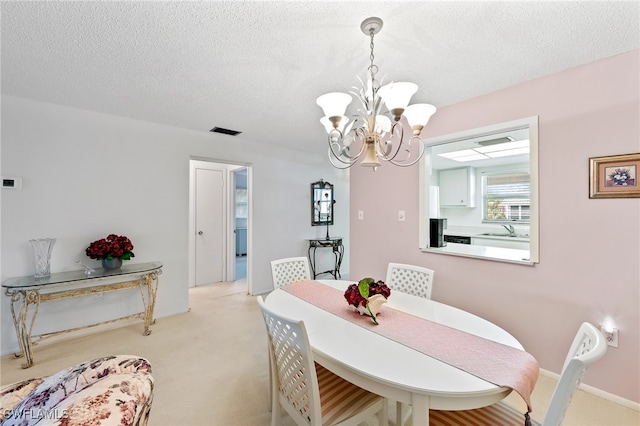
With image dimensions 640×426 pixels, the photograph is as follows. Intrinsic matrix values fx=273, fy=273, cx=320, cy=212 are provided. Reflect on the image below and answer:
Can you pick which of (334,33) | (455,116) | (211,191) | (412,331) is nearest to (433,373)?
(412,331)

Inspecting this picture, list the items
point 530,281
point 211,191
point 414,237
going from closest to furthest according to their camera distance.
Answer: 1. point 530,281
2. point 414,237
3. point 211,191

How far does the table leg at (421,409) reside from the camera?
1003 millimetres

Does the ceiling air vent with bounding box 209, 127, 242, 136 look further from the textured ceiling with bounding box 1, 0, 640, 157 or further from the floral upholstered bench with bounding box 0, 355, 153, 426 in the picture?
the floral upholstered bench with bounding box 0, 355, 153, 426

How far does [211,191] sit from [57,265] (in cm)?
230

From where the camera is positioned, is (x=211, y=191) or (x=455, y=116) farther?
(x=211, y=191)

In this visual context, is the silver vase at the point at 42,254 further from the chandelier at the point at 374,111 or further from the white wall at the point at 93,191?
the chandelier at the point at 374,111

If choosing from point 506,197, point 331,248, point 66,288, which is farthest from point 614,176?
point 66,288

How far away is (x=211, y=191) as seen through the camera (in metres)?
4.70

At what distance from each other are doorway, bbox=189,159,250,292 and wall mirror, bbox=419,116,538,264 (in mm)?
2927

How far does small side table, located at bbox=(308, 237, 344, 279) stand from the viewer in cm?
474

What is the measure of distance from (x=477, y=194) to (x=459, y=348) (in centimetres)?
504

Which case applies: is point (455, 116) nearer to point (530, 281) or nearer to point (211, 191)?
point (530, 281)

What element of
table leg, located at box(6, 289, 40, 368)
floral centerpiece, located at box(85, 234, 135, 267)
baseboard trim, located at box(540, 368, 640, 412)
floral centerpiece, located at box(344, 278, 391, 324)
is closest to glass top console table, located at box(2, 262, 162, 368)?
table leg, located at box(6, 289, 40, 368)

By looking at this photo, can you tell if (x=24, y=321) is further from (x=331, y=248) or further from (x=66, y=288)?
(x=331, y=248)
